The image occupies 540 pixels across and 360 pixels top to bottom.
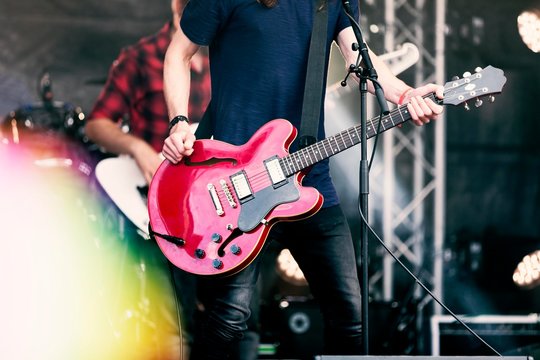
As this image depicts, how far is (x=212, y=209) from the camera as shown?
292 centimetres

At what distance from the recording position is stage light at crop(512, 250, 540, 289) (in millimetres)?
5648

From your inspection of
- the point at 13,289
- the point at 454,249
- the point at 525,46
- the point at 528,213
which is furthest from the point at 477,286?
the point at 13,289

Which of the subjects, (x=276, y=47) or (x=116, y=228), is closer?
(x=276, y=47)

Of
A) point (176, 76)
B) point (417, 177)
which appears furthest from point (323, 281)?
point (417, 177)

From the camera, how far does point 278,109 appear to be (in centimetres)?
298

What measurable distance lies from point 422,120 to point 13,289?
119 inches

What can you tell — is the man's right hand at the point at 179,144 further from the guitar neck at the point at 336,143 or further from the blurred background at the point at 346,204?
the blurred background at the point at 346,204

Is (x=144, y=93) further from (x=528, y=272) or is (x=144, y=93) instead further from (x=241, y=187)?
(x=528, y=272)

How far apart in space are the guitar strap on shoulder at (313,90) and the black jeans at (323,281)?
277 mm

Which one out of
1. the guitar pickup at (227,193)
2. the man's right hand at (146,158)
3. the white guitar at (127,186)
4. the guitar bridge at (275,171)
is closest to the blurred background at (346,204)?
the white guitar at (127,186)

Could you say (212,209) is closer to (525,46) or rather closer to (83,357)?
(83,357)

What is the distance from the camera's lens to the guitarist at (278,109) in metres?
2.94

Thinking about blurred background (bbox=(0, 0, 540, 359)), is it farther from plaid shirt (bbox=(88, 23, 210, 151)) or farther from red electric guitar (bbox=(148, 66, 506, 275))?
red electric guitar (bbox=(148, 66, 506, 275))

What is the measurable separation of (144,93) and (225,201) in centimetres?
180
